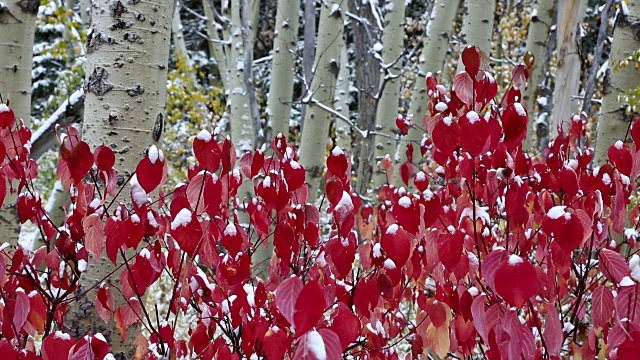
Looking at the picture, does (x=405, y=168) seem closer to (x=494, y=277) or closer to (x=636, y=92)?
(x=636, y=92)

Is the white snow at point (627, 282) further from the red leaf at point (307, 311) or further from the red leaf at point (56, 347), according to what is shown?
the red leaf at point (56, 347)

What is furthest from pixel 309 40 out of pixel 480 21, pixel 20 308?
pixel 20 308

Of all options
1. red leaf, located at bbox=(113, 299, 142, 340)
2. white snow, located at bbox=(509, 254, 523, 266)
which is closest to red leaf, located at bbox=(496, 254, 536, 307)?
white snow, located at bbox=(509, 254, 523, 266)

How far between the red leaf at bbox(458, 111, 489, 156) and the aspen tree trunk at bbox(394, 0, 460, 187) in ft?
10.0

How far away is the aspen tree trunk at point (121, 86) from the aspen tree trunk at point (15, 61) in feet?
2.91

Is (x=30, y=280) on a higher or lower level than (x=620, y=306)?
lower

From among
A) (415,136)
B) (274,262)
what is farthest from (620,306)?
(415,136)

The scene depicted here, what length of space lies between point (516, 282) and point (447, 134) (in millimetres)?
513

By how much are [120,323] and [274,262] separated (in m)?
0.56

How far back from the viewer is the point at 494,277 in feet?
3.50

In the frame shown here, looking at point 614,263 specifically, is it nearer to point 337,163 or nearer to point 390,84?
point 337,163

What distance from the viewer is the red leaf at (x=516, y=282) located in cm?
105

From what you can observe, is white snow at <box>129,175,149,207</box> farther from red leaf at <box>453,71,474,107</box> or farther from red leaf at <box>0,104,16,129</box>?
red leaf at <box>453,71,474,107</box>

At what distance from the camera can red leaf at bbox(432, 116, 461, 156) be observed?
1.46 m
